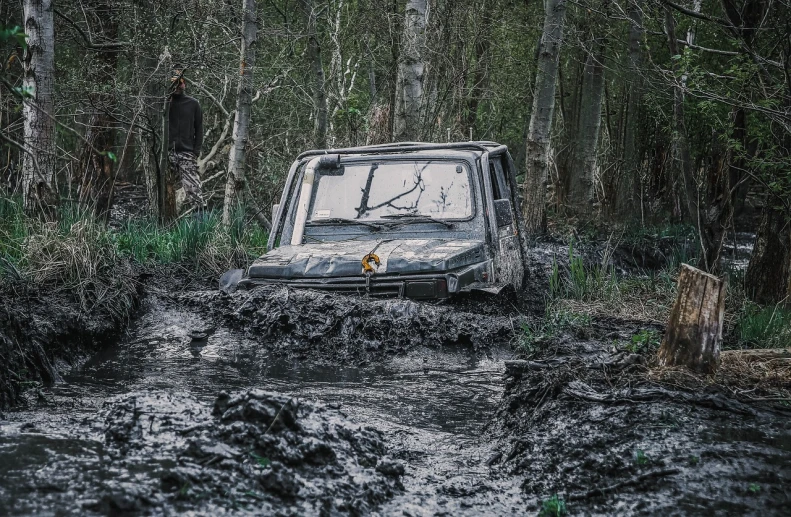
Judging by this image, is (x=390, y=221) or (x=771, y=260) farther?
(x=771, y=260)

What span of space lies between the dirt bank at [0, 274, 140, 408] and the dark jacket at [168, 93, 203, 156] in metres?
3.97

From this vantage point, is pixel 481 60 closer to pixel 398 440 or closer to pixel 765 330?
pixel 765 330

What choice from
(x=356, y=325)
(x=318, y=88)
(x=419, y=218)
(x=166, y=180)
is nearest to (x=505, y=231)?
(x=419, y=218)

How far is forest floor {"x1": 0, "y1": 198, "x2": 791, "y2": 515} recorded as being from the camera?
3.57 m

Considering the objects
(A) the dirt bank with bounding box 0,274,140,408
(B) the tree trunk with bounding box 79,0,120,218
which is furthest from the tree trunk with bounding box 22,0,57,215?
(B) the tree trunk with bounding box 79,0,120,218

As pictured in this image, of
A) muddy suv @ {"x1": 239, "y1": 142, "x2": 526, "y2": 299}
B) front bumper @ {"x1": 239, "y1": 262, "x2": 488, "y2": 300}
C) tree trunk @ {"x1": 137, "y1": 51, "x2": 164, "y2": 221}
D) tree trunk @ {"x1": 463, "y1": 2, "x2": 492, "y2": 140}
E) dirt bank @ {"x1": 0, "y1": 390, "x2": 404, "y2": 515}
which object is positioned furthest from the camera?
tree trunk @ {"x1": 463, "y1": 2, "x2": 492, "y2": 140}

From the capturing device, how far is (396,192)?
744 cm

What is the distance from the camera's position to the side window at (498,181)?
7.82 meters

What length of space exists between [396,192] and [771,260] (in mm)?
3705

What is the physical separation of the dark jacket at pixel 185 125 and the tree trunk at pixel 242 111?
2.72 ft

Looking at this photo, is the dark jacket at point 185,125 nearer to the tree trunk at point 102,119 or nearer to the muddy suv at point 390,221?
the tree trunk at point 102,119

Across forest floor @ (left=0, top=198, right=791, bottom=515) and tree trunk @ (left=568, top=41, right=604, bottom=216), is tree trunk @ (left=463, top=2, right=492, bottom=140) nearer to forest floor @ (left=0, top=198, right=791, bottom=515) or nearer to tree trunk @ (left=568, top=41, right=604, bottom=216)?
tree trunk @ (left=568, top=41, right=604, bottom=216)

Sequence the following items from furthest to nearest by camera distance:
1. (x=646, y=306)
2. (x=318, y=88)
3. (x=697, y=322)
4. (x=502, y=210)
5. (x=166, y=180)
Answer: (x=318, y=88)
(x=166, y=180)
(x=646, y=306)
(x=502, y=210)
(x=697, y=322)

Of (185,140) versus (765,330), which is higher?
(185,140)
